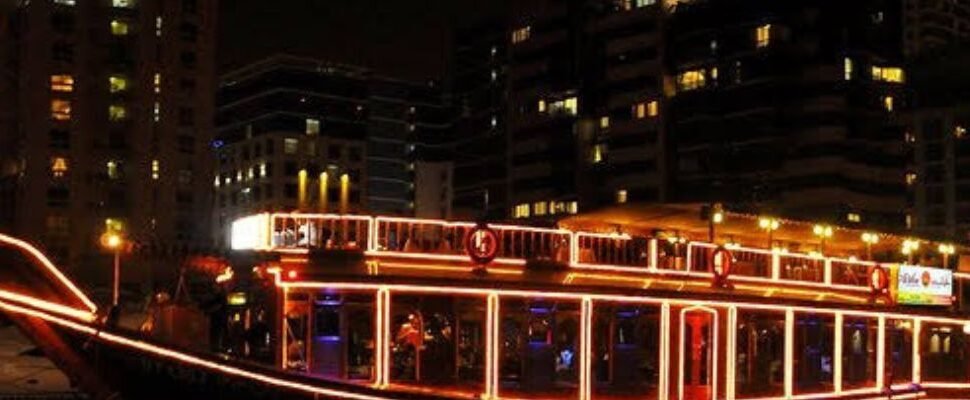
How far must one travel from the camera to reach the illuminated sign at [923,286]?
66.7ft

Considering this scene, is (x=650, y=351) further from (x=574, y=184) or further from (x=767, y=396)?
(x=574, y=184)

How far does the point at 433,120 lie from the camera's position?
12925 cm

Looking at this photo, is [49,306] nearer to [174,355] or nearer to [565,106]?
[174,355]

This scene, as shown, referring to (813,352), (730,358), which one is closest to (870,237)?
(813,352)

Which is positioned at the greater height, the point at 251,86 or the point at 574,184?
the point at 251,86

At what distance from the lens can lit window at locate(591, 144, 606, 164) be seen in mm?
87688

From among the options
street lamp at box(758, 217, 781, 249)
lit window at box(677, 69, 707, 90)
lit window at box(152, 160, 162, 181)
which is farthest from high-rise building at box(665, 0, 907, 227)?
street lamp at box(758, 217, 781, 249)

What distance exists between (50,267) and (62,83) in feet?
209

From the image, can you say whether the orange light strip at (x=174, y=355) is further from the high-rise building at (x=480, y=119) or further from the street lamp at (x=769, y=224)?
the high-rise building at (x=480, y=119)

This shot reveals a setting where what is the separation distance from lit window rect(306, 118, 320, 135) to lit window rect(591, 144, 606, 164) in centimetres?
3494

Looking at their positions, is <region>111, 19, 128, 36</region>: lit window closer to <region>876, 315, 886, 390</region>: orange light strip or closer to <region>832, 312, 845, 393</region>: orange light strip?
<region>876, 315, 886, 390</region>: orange light strip

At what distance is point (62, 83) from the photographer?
71375mm

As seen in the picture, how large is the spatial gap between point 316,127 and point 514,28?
84.9 ft

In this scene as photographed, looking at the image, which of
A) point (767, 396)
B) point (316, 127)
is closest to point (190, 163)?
point (316, 127)
